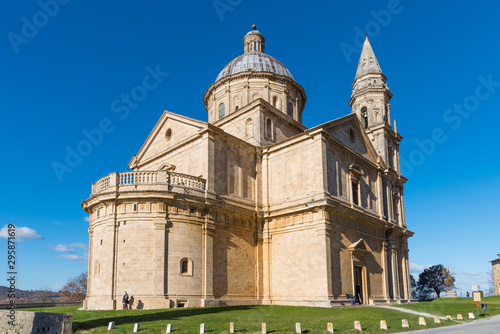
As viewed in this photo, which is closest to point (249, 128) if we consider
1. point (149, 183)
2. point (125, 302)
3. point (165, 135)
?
point (165, 135)

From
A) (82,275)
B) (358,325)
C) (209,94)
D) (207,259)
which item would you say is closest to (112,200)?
(207,259)

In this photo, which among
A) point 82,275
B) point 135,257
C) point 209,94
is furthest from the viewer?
point 82,275

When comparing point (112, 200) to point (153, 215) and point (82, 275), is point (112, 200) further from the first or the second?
point (82, 275)

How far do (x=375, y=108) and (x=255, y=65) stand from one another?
485 inches

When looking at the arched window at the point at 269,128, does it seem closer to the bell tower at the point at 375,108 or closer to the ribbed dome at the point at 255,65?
the ribbed dome at the point at 255,65

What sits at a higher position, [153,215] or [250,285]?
[153,215]

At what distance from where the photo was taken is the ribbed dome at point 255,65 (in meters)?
41.1

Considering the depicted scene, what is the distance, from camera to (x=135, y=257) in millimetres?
24500

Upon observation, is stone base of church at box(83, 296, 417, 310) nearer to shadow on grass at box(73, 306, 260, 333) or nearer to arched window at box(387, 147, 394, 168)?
shadow on grass at box(73, 306, 260, 333)

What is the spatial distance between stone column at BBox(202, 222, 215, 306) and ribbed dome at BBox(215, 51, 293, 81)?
19.3m

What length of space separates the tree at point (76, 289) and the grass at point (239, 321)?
96.0ft

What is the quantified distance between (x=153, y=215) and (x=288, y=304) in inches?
409

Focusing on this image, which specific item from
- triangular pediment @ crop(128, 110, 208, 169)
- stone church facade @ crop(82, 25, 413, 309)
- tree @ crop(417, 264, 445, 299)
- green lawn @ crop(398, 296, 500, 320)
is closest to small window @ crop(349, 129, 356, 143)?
stone church facade @ crop(82, 25, 413, 309)

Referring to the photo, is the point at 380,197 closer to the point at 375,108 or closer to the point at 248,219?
the point at 375,108
